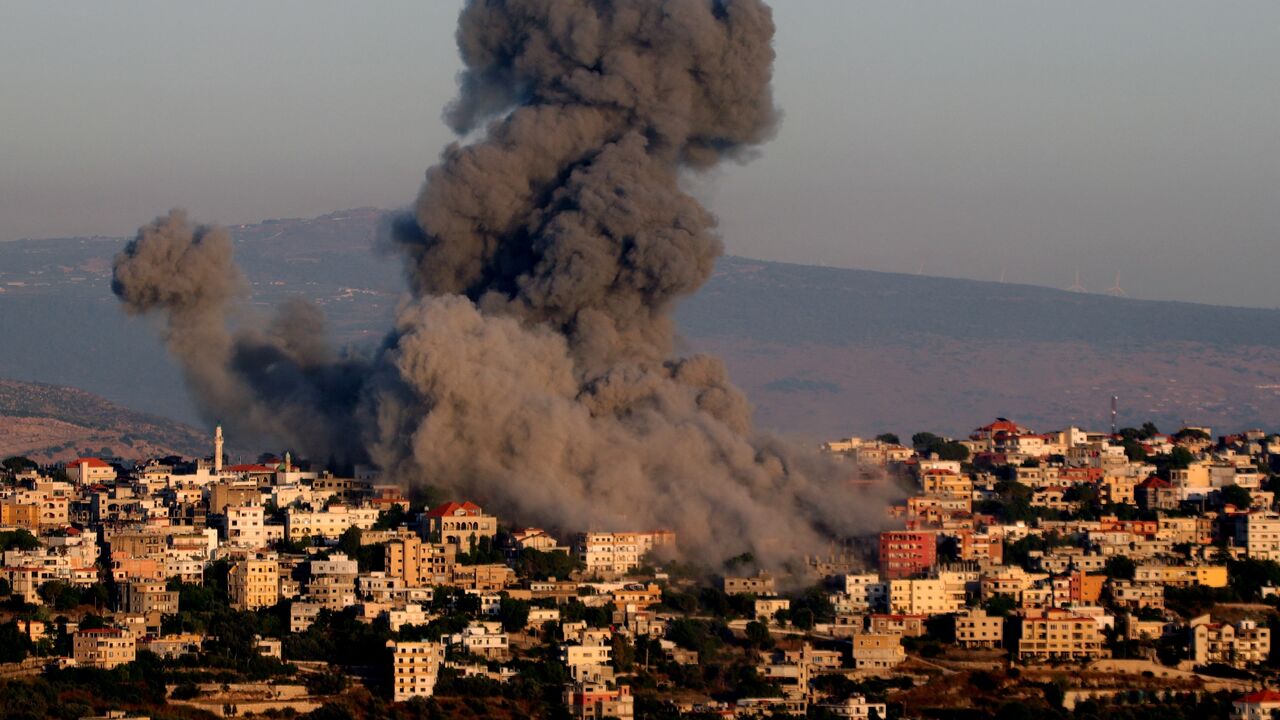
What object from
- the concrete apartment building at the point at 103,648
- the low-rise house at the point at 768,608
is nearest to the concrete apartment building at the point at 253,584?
the concrete apartment building at the point at 103,648

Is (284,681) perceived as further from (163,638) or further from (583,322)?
(583,322)

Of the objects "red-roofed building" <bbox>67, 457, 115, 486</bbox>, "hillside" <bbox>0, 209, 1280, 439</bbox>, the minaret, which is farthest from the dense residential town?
"hillside" <bbox>0, 209, 1280, 439</bbox>

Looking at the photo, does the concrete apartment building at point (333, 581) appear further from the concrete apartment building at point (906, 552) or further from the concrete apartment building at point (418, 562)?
the concrete apartment building at point (906, 552)

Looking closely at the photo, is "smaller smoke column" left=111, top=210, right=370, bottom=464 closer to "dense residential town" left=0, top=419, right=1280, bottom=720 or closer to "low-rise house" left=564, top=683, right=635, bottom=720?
"dense residential town" left=0, top=419, right=1280, bottom=720

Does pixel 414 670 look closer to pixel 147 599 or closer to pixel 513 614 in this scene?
pixel 513 614

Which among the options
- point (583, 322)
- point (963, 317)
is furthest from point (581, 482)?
point (963, 317)

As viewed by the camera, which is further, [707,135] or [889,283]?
[889,283]
